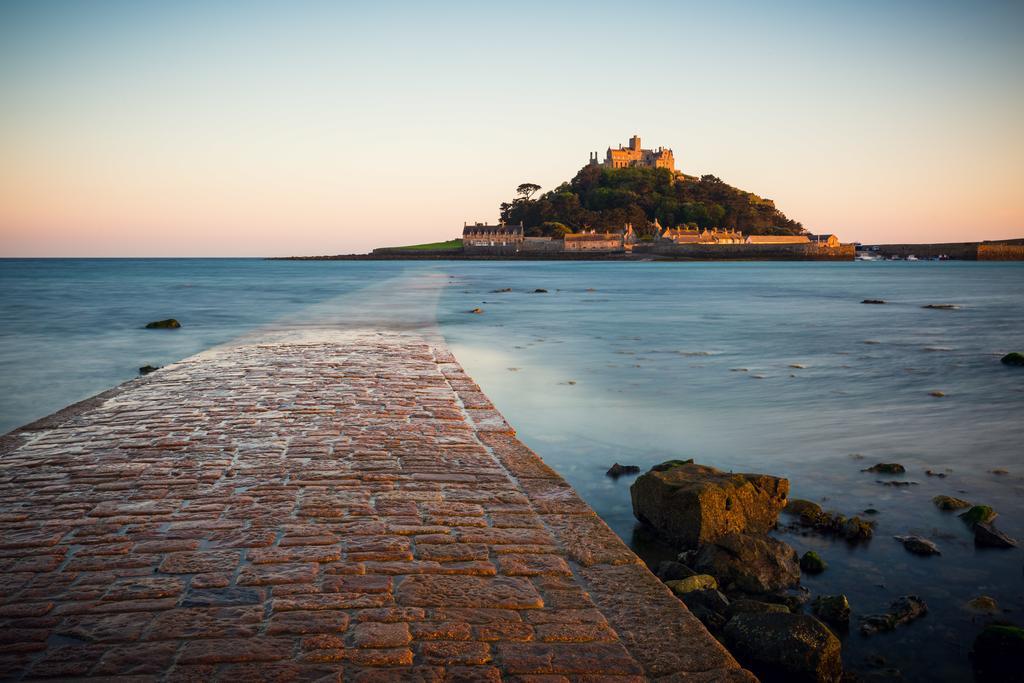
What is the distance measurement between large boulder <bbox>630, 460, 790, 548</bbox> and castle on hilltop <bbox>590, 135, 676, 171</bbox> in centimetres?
15950

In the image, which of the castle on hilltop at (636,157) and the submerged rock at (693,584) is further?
the castle on hilltop at (636,157)

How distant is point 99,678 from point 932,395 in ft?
42.8

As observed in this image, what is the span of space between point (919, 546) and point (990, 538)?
0.64 metres

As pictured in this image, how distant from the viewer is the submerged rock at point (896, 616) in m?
4.54

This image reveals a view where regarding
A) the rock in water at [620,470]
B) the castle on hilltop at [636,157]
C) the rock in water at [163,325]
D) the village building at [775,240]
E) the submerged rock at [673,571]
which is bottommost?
the rock in water at [163,325]

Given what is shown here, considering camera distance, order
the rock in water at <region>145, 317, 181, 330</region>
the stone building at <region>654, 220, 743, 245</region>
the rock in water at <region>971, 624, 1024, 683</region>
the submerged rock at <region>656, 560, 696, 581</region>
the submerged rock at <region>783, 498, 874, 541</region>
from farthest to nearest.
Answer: the stone building at <region>654, 220, 743, 245</region> < the rock in water at <region>145, 317, 181, 330</region> < the submerged rock at <region>783, 498, 874, 541</region> < the submerged rock at <region>656, 560, 696, 581</region> < the rock in water at <region>971, 624, 1024, 683</region>

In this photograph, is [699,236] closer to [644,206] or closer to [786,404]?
[644,206]

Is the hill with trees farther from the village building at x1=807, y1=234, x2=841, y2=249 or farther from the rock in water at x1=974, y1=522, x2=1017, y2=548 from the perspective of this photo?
the rock in water at x1=974, y1=522, x2=1017, y2=548

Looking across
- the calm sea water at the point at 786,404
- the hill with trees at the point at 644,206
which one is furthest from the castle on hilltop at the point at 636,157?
the calm sea water at the point at 786,404

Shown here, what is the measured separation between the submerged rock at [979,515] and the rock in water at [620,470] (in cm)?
302

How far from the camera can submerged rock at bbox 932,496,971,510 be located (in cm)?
654

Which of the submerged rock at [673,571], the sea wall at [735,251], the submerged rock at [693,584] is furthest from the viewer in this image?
the sea wall at [735,251]

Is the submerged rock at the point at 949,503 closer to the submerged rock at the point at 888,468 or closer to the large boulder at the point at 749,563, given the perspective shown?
the submerged rock at the point at 888,468

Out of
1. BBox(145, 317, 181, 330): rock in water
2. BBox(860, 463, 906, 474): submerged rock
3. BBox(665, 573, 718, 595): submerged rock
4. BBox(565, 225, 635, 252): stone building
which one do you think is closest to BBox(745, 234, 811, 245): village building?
BBox(565, 225, 635, 252): stone building
